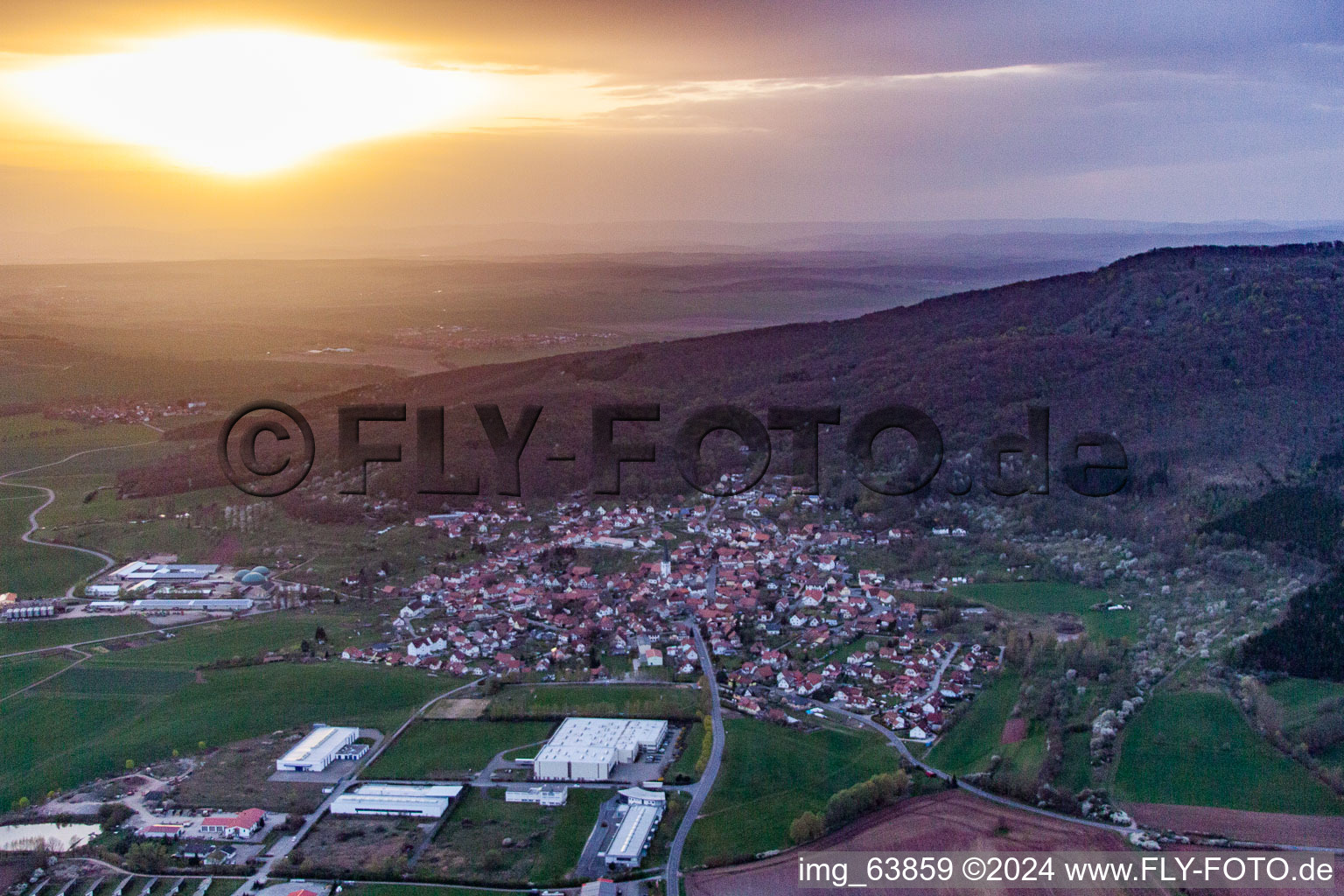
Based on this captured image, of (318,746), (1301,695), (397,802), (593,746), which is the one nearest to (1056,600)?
(1301,695)

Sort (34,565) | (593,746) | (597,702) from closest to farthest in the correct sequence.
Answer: (593,746) < (597,702) < (34,565)

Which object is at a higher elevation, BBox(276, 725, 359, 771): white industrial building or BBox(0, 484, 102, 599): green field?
BBox(0, 484, 102, 599): green field

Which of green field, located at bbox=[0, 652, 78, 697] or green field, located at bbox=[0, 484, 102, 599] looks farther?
green field, located at bbox=[0, 484, 102, 599]

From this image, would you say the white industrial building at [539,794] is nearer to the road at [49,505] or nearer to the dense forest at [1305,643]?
the dense forest at [1305,643]

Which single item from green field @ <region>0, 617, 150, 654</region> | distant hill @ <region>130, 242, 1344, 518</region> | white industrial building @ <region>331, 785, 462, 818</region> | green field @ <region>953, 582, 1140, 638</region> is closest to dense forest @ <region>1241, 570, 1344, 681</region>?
green field @ <region>953, 582, 1140, 638</region>

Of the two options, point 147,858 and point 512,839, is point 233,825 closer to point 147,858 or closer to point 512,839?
point 147,858

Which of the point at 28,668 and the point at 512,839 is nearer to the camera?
the point at 512,839

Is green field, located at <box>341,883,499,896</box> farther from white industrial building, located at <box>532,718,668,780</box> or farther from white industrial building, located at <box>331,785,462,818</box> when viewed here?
white industrial building, located at <box>532,718,668,780</box>
